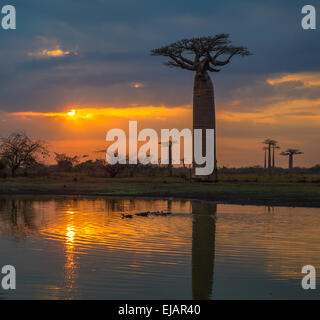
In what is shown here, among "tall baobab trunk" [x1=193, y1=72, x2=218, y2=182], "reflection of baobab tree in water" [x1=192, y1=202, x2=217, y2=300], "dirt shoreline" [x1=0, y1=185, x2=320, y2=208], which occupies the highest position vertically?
"tall baobab trunk" [x1=193, y1=72, x2=218, y2=182]

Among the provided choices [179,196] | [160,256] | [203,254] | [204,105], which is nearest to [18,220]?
[160,256]

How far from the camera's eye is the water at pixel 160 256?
7.50 m

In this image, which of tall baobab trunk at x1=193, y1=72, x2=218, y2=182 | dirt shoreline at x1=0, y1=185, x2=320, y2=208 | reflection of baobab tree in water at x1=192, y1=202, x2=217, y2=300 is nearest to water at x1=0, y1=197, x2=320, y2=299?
reflection of baobab tree in water at x1=192, y1=202, x2=217, y2=300

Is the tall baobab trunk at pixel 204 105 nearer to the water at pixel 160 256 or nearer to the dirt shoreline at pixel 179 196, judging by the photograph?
the dirt shoreline at pixel 179 196

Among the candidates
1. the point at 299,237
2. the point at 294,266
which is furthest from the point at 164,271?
the point at 299,237

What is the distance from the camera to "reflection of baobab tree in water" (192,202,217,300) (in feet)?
25.0

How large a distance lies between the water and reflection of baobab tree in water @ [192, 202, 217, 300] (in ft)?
0.05

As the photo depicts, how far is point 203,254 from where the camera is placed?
10430 mm

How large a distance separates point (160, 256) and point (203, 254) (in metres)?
0.99

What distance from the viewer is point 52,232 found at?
1367 centimetres

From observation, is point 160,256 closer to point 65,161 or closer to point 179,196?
point 179,196

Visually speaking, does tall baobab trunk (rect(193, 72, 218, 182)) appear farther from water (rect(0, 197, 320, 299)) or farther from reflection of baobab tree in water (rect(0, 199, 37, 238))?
water (rect(0, 197, 320, 299))

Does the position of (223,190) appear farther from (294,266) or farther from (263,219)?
(294,266)
